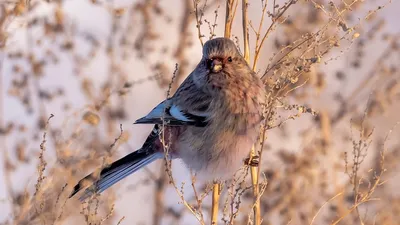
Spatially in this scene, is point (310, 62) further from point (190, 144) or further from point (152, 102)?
point (152, 102)

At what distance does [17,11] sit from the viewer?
3.67 m

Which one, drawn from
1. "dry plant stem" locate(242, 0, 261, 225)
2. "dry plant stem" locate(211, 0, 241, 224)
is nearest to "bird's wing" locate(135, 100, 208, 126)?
"dry plant stem" locate(242, 0, 261, 225)

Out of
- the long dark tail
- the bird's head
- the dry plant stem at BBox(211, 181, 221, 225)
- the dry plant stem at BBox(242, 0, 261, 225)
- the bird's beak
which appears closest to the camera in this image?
the dry plant stem at BBox(242, 0, 261, 225)

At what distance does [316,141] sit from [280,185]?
459 millimetres

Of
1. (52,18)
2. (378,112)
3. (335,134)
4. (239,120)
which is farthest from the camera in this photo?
(335,134)

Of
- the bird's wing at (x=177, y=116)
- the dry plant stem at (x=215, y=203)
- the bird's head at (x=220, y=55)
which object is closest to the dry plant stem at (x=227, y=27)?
the dry plant stem at (x=215, y=203)

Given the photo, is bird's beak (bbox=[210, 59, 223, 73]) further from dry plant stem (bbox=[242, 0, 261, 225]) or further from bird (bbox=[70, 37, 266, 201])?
dry plant stem (bbox=[242, 0, 261, 225])

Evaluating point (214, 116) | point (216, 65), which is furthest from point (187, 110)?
point (216, 65)

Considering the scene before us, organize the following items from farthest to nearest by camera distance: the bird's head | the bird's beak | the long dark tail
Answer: the long dark tail, the bird's beak, the bird's head

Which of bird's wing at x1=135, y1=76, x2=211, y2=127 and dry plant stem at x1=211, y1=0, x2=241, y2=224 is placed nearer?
dry plant stem at x1=211, y1=0, x2=241, y2=224

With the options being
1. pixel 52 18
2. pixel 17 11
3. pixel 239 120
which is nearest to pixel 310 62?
pixel 239 120

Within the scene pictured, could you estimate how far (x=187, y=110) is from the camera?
11.7ft

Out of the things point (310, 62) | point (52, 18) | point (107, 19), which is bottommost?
point (310, 62)

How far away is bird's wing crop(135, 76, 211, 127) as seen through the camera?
3484mm
